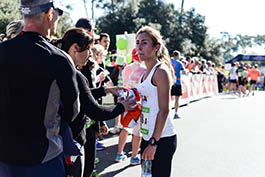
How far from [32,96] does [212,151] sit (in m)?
4.90

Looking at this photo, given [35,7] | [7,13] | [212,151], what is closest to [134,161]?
[212,151]

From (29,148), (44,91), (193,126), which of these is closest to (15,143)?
(29,148)

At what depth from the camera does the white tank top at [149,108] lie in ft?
8.29

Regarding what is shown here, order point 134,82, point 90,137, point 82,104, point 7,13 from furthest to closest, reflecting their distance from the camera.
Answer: point 7,13, point 134,82, point 90,137, point 82,104

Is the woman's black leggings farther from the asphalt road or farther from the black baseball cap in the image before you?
the asphalt road

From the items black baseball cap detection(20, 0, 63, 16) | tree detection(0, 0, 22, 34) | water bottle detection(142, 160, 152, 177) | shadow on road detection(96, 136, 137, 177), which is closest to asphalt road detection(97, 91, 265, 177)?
shadow on road detection(96, 136, 137, 177)

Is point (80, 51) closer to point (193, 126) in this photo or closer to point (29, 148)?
point (29, 148)

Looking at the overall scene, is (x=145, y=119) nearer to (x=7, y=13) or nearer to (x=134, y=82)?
(x=134, y=82)

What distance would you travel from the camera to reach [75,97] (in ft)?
5.73

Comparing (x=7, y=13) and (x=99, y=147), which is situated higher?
(x=7, y=13)

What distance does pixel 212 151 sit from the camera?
5777 mm

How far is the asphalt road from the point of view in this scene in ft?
15.2

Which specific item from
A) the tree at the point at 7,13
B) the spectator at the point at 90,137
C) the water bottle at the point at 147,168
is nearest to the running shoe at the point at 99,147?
the spectator at the point at 90,137

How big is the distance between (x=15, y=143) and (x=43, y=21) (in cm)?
76
